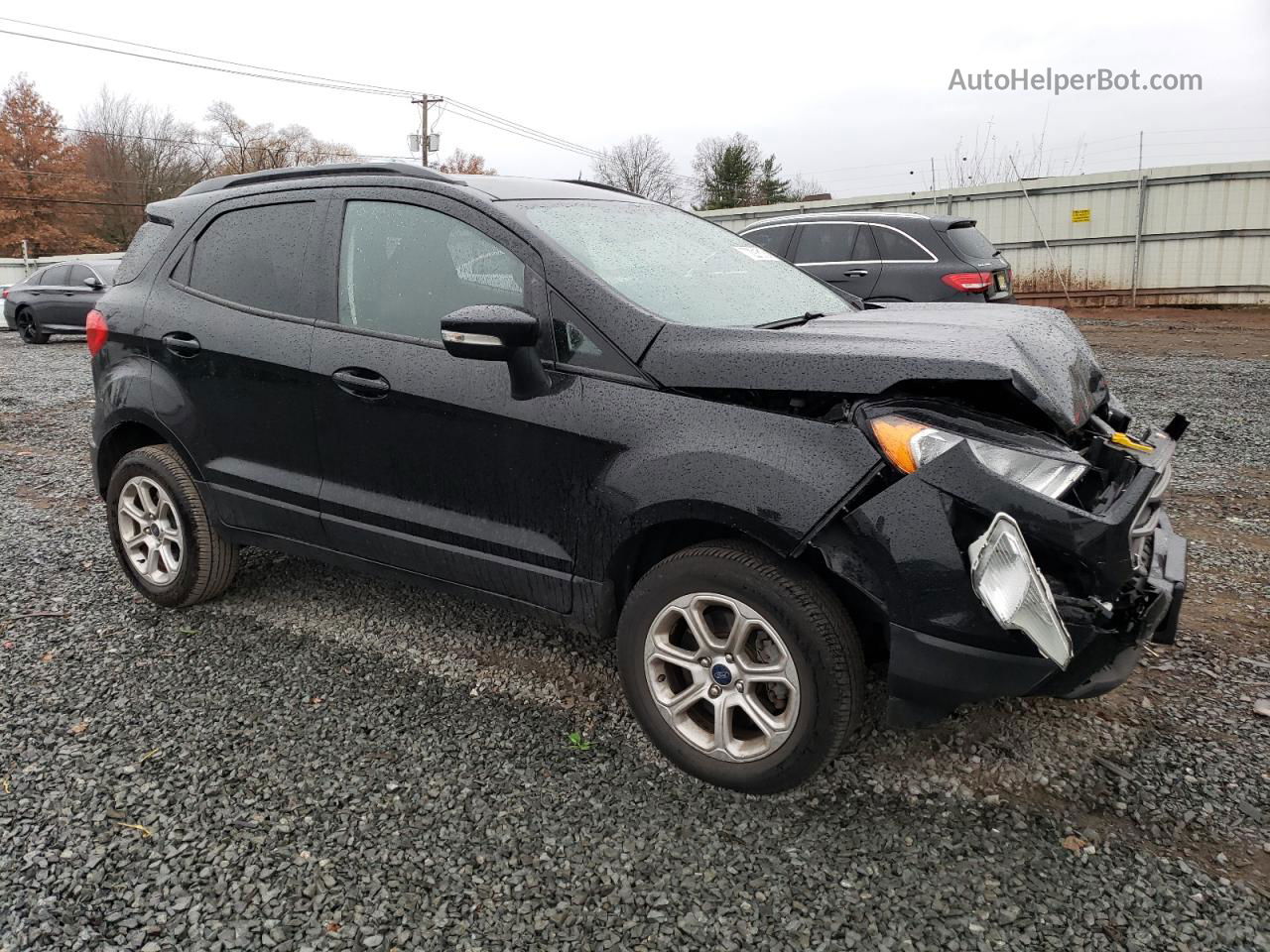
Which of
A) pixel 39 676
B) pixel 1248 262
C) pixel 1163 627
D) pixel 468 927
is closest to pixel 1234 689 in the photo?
pixel 1163 627

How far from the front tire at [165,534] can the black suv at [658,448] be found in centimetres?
2

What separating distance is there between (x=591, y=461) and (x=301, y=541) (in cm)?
142

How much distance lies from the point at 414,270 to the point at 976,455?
1.95 meters

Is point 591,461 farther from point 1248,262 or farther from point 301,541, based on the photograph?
point 1248,262

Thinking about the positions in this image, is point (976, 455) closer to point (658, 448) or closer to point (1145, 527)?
point (1145, 527)

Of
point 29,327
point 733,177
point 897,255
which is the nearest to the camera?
point 897,255

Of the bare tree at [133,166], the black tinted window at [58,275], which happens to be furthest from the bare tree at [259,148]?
the black tinted window at [58,275]

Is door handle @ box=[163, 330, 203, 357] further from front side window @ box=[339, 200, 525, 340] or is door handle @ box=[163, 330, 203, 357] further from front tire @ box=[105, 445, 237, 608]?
front side window @ box=[339, 200, 525, 340]

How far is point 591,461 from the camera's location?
273cm

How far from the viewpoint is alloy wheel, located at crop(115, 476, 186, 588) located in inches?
154

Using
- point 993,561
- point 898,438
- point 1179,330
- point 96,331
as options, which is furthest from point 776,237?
point 993,561

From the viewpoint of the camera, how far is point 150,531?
3998mm

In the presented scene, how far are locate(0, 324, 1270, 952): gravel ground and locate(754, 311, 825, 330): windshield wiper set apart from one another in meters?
1.29

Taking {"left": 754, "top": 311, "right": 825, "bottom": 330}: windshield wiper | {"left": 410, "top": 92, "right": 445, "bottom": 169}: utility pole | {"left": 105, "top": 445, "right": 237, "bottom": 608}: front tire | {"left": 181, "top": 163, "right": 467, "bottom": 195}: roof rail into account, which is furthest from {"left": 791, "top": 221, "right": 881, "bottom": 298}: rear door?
{"left": 410, "top": 92, "right": 445, "bottom": 169}: utility pole
